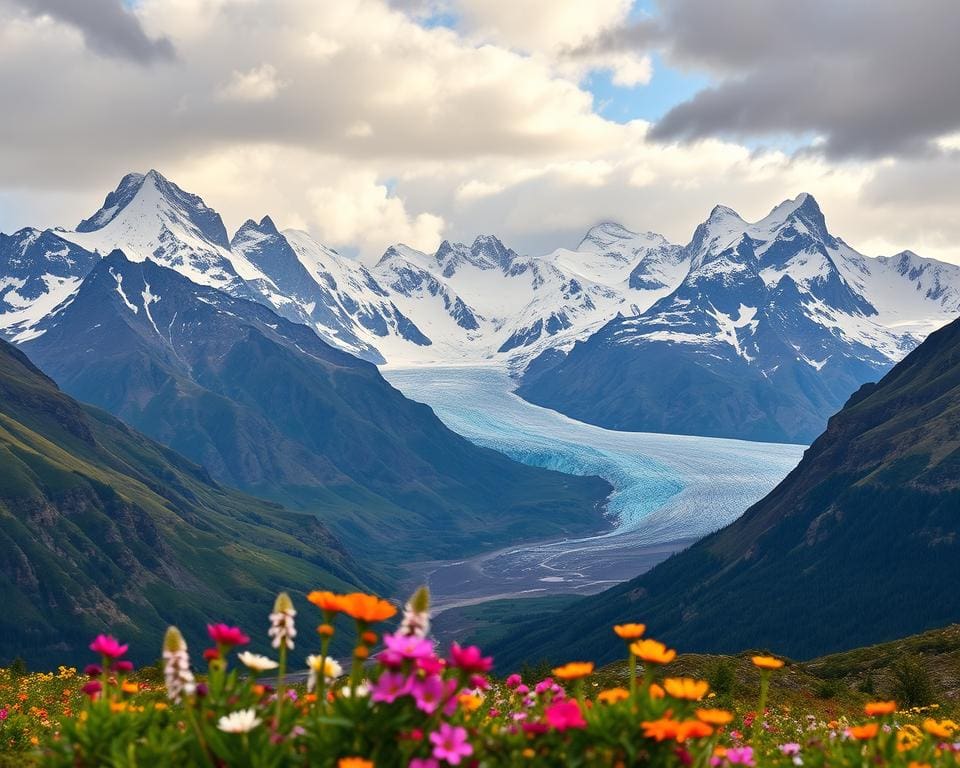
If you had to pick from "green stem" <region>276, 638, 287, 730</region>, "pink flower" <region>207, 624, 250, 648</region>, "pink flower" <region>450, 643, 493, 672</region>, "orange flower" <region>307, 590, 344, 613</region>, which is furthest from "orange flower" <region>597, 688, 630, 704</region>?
"pink flower" <region>207, 624, 250, 648</region>

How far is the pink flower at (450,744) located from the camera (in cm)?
852

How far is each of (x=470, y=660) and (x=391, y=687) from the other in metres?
0.75

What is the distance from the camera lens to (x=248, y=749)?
29.8 ft

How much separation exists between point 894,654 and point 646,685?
94.5 m

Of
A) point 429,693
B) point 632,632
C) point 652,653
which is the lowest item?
point 429,693

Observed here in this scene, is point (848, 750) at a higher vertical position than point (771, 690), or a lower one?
higher

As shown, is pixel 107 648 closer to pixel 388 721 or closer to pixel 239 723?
pixel 239 723

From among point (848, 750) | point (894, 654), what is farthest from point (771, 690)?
point (848, 750)

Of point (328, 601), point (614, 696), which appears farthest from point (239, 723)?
point (614, 696)

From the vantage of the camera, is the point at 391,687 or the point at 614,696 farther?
the point at 614,696

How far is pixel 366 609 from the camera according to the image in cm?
886

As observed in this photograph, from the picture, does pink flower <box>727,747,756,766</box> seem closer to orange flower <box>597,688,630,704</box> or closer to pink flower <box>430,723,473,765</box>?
orange flower <box>597,688,630,704</box>

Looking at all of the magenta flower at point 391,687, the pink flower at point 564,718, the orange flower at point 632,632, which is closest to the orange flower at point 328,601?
the magenta flower at point 391,687

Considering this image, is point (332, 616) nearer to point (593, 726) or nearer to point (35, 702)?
point (593, 726)
